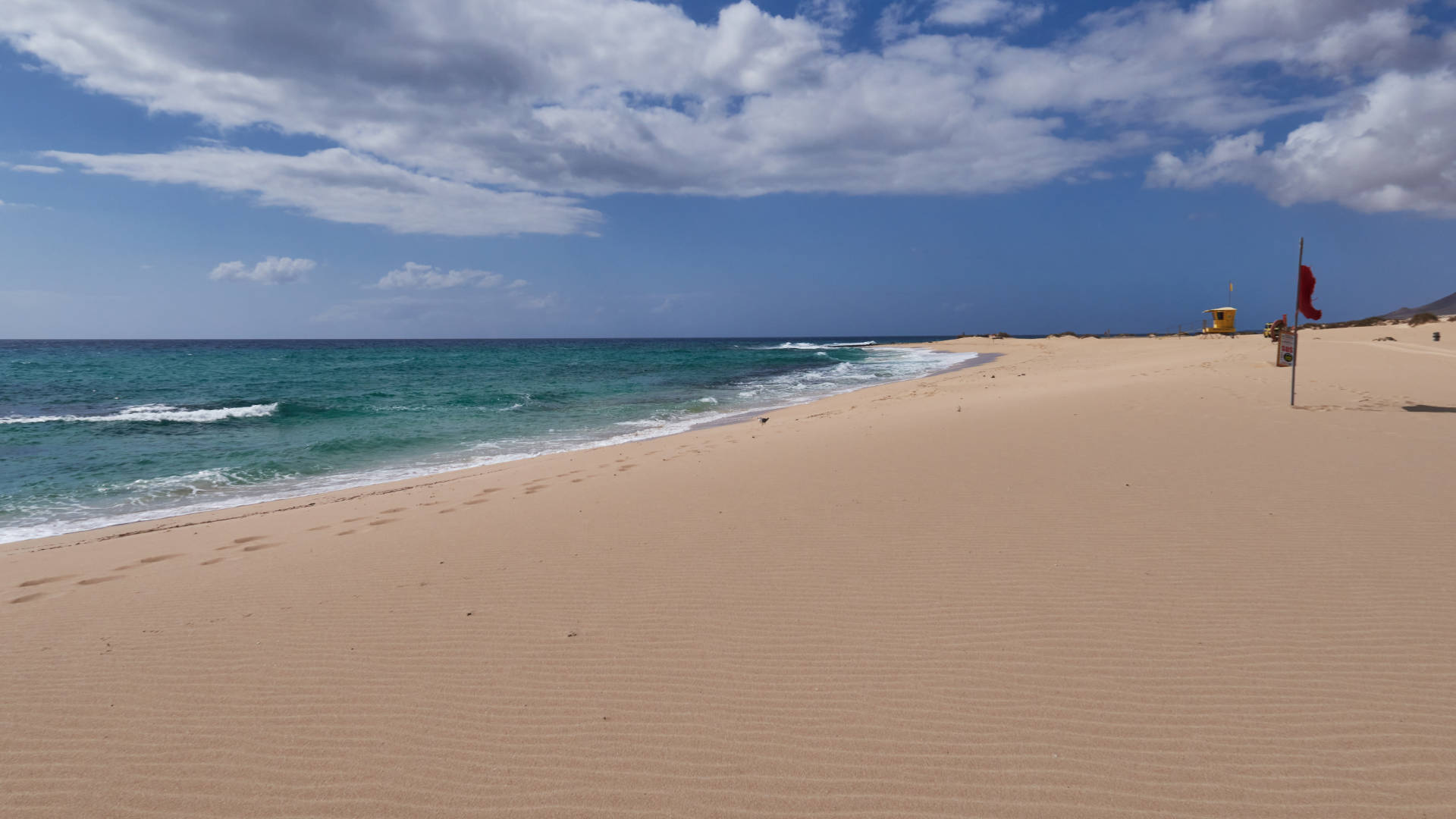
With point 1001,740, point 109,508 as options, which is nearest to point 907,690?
point 1001,740

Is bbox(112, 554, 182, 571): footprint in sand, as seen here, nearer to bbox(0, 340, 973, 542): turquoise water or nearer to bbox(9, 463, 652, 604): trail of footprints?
bbox(9, 463, 652, 604): trail of footprints

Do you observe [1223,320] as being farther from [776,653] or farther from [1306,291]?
[776,653]

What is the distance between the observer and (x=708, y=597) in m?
4.37

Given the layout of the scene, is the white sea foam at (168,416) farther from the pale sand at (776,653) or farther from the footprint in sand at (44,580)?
the footprint in sand at (44,580)

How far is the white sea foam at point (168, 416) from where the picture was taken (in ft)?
57.8

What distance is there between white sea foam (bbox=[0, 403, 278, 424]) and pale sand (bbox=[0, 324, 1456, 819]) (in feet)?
43.5

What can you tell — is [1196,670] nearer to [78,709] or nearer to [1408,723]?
[1408,723]

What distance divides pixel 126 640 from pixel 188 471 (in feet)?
29.5

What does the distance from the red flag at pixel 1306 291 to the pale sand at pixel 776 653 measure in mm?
4377

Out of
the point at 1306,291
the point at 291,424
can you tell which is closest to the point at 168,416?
the point at 291,424

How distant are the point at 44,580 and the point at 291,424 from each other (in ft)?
42.5

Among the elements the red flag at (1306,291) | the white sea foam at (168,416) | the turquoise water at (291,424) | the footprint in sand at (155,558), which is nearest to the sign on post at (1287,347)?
the red flag at (1306,291)

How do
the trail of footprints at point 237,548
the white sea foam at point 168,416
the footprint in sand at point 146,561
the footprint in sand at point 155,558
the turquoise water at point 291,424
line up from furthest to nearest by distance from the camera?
1. the white sea foam at point 168,416
2. the turquoise water at point 291,424
3. the footprint in sand at point 155,558
4. the footprint in sand at point 146,561
5. the trail of footprints at point 237,548

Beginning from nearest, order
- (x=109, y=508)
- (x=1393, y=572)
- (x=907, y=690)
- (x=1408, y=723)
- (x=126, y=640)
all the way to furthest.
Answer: (x=1408, y=723) → (x=907, y=690) → (x=126, y=640) → (x=1393, y=572) → (x=109, y=508)
